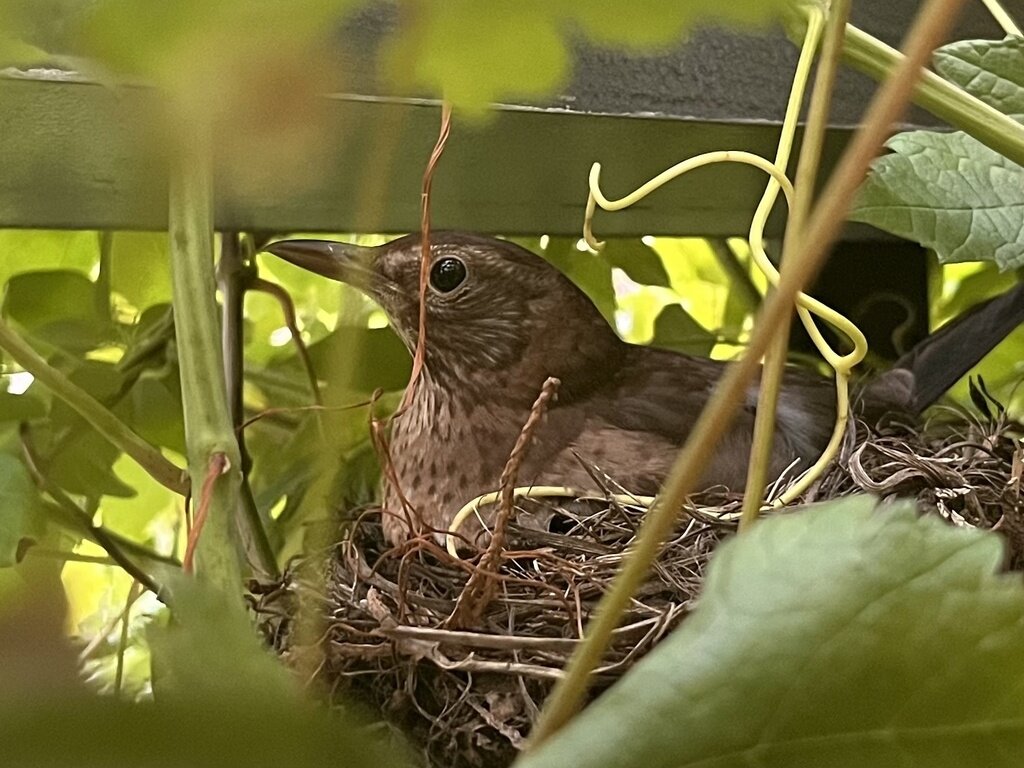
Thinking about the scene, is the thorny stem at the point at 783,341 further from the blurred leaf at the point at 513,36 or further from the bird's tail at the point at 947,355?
the bird's tail at the point at 947,355

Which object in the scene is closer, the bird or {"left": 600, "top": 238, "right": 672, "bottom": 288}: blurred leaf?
the bird

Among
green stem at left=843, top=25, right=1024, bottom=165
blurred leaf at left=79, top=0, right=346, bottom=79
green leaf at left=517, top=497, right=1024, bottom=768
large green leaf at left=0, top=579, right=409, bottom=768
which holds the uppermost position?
blurred leaf at left=79, top=0, right=346, bottom=79

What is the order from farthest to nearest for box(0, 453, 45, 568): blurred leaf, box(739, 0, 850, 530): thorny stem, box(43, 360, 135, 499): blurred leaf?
1. box(43, 360, 135, 499): blurred leaf
2. box(0, 453, 45, 568): blurred leaf
3. box(739, 0, 850, 530): thorny stem

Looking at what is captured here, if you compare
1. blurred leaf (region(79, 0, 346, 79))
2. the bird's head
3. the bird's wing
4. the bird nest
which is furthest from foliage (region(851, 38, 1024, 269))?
blurred leaf (region(79, 0, 346, 79))

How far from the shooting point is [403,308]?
33.0 inches

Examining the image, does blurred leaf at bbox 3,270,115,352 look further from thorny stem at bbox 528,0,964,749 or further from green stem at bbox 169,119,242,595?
thorny stem at bbox 528,0,964,749

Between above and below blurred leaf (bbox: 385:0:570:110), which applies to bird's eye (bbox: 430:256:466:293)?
below

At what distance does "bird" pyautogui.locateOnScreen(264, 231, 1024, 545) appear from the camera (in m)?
0.78

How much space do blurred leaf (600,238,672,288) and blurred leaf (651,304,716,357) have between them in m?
0.05

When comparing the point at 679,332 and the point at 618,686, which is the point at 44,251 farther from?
the point at 618,686

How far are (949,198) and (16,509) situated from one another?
1.77 ft

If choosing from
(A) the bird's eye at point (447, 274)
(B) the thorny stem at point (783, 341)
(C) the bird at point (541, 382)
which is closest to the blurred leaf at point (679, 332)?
(C) the bird at point (541, 382)

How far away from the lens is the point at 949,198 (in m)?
0.60

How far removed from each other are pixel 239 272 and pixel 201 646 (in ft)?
2.23
